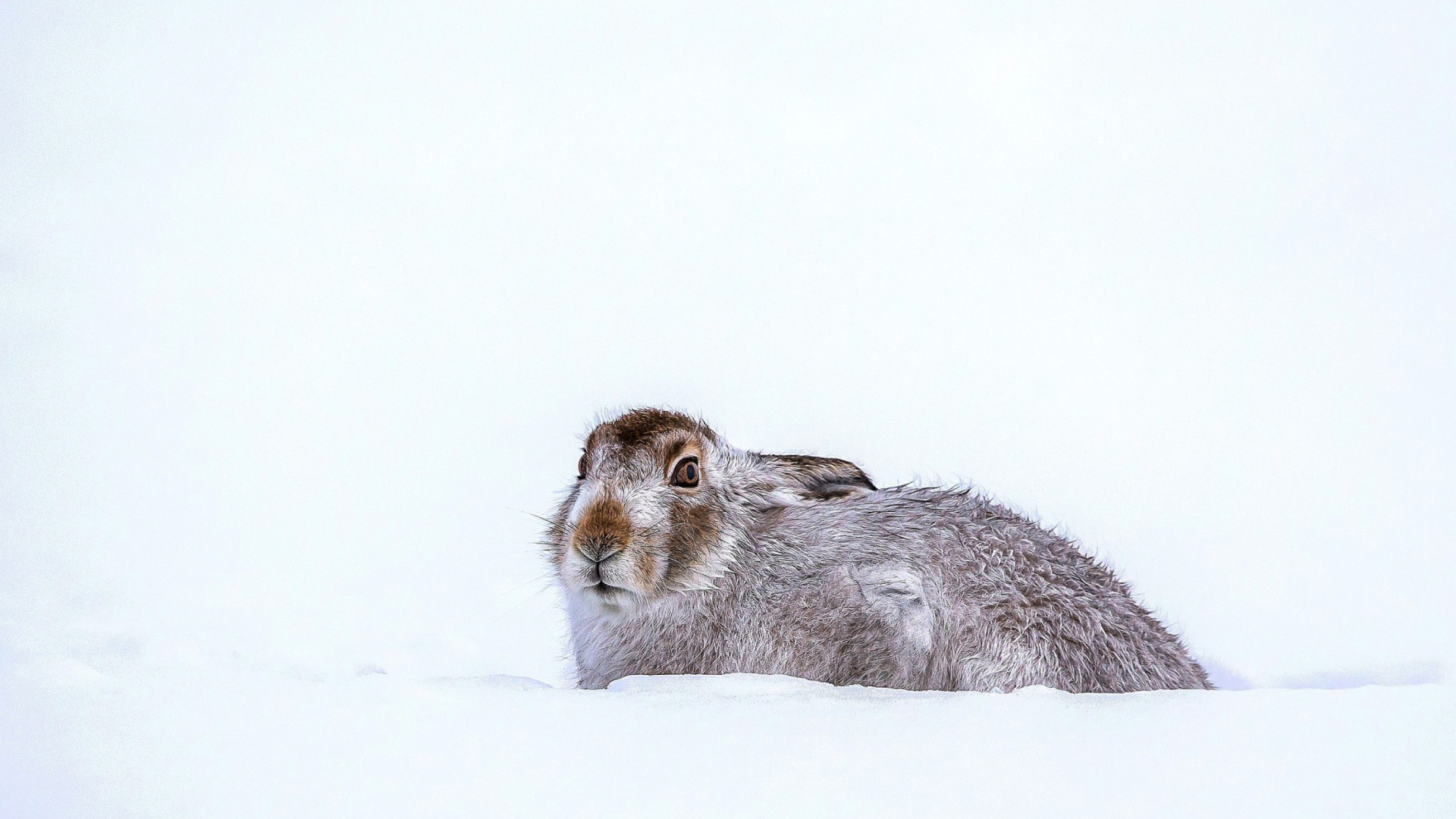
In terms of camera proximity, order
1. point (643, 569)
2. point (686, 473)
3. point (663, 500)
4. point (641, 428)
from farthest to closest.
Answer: point (641, 428) < point (686, 473) < point (663, 500) < point (643, 569)

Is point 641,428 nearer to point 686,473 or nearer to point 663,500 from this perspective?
point 686,473

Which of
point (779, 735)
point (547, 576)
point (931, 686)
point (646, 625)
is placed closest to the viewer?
point (779, 735)

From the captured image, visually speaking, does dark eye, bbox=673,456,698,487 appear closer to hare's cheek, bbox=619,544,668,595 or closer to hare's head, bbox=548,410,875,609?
hare's head, bbox=548,410,875,609

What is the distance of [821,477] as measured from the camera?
4.95 m

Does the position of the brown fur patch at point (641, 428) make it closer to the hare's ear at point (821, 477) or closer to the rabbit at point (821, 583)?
the rabbit at point (821, 583)

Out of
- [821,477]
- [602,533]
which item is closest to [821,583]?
[821,477]

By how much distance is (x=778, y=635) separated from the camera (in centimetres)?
439

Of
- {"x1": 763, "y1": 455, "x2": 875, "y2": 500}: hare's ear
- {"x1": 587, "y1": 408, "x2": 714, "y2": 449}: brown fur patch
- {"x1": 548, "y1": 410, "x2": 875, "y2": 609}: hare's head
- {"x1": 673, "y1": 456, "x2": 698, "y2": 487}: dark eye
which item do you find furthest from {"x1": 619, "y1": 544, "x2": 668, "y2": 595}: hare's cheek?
{"x1": 763, "y1": 455, "x2": 875, "y2": 500}: hare's ear

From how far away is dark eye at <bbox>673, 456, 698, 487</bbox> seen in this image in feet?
15.7

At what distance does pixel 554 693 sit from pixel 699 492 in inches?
38.5

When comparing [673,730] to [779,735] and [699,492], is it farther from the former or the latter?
[699,492]

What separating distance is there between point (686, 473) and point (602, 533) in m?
0.49

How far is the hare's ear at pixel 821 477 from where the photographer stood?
4930mm

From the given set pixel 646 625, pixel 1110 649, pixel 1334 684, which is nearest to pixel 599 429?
pixel 646 625
